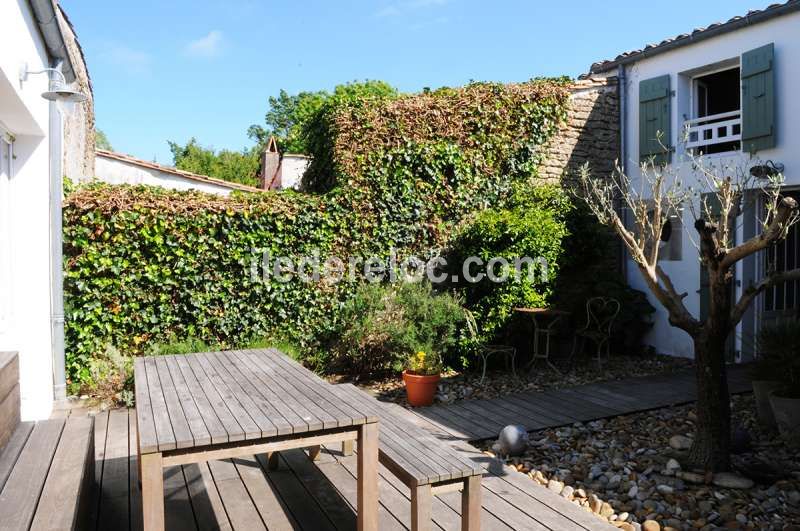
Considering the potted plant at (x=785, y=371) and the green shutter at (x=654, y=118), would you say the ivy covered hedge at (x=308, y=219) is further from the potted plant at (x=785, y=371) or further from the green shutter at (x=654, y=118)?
the potted plant at (x=785, y=371)

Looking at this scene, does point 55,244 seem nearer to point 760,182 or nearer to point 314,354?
point 314,354

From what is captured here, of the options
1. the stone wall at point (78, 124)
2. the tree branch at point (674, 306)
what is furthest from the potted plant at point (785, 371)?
the stone wall at point (78, 124)

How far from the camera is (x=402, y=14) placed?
43.0 feet

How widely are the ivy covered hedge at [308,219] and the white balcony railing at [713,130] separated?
1819mm

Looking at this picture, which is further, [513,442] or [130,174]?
[130,174]

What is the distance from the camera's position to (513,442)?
4.68 meters

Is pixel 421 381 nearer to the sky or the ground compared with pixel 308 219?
nearer to the ground

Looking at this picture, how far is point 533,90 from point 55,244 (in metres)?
6.47

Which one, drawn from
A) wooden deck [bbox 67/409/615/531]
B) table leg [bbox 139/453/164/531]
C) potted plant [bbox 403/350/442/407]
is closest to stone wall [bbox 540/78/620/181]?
potted plant [bbox 403/350/442/407]

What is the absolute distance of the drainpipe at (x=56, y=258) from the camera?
18.6ft

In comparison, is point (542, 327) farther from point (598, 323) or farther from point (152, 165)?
point (152, 165)

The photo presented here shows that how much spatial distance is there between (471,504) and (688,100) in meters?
7.58

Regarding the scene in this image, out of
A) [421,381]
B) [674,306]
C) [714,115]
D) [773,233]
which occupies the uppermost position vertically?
[714,115]

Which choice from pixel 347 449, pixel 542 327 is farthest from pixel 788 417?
pixel 347 449
